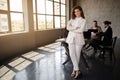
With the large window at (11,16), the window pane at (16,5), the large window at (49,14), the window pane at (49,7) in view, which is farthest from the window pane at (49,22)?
the window pane at (16,5)

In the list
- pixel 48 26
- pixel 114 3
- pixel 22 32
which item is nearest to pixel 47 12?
pixel 48 26

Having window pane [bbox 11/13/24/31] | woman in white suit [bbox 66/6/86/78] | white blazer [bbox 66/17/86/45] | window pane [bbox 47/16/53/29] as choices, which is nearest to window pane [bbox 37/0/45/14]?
window pane [bbox 47/16/53/29]

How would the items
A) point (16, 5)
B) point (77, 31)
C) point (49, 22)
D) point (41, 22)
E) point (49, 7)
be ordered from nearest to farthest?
point (77, 31) → point (16, 5) → point (41, 22) → point (49, 7) → point (49, 22)

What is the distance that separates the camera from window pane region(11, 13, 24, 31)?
5531 millimetres

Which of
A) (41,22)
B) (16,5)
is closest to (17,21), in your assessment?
(16,5)

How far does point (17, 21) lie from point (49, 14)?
8.87 feet

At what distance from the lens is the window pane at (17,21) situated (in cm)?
553

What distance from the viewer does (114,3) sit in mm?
9664

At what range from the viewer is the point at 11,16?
5.42 m

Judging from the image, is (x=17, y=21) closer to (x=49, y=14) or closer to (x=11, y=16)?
(x=11, y=16)

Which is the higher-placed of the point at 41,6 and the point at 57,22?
the point at 41,6

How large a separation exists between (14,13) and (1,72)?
2.70 m

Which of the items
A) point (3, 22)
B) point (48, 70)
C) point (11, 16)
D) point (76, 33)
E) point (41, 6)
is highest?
point (41, 6)

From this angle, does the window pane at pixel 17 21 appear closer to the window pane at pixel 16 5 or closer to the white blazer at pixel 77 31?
→ the window pane at pixel 16 5
